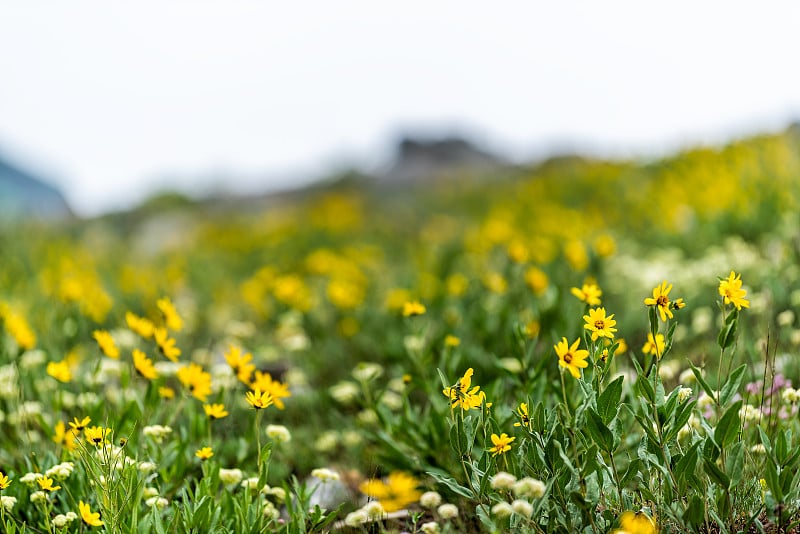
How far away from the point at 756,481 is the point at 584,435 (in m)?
0.42

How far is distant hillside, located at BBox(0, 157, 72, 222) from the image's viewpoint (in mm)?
8789

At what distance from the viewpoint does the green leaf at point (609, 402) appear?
166 centimetres

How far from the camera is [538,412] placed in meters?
1.75

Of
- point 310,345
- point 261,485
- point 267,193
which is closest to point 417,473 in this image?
point 261,485

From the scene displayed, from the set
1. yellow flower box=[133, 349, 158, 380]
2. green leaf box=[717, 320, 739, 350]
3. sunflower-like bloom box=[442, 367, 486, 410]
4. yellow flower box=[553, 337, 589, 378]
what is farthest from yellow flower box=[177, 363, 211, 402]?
green leaf box=[717, 320, 739, 350]

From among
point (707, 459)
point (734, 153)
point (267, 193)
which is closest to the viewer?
point (707, 459)

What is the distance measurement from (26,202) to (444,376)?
11.1m

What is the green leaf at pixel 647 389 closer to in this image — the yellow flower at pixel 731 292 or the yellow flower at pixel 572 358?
the yellow flower at pixel 572 358

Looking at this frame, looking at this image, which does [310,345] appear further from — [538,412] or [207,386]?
[538,412]

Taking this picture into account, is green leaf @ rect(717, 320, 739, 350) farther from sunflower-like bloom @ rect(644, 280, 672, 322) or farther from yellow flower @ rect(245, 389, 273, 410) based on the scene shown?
yellow flower @ rect(245, 389, 273, 410)

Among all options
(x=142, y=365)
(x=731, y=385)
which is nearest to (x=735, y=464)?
(x=731, y=385)

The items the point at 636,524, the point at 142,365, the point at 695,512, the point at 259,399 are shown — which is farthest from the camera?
the point at 142,365

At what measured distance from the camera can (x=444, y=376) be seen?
2.18 m

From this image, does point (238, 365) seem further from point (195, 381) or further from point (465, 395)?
point (465, 395)
